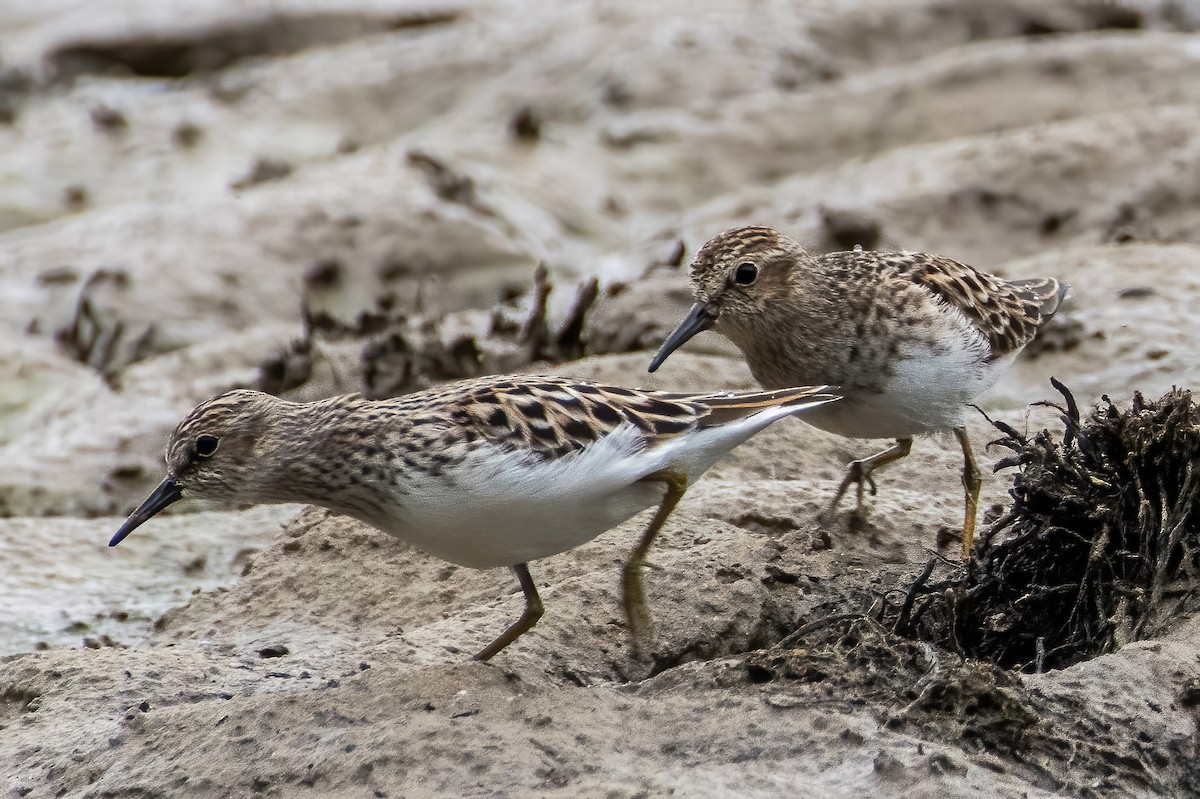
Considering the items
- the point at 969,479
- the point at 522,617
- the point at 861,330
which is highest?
the point at 861,330

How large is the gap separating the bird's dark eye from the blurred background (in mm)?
1679

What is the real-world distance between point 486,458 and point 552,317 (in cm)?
524

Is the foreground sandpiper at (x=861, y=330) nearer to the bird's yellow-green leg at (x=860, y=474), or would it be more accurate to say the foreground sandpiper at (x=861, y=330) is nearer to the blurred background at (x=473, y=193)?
the bird's yellow-green leg at (x=860, y=474)

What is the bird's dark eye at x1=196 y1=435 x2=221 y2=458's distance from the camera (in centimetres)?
561

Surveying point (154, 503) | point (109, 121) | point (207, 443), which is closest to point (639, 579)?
point (207, 443)

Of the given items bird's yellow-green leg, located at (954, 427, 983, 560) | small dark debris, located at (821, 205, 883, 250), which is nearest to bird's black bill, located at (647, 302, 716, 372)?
bird's yellow-green leg, located at (954, 427, 983, 560)

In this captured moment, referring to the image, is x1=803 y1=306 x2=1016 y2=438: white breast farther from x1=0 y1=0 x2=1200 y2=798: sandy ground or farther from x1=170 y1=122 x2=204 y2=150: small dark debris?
x1=170 y1=122 x2=204 y2=150: small dark debris

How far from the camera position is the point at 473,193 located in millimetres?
11695

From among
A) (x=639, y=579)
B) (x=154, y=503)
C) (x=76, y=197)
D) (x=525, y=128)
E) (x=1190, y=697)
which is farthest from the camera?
(x=525, y=128)

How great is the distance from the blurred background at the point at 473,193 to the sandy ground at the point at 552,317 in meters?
0.04

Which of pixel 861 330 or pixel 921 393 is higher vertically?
pixel 861 330

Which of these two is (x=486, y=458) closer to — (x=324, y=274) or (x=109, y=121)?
(x=324, y=274)

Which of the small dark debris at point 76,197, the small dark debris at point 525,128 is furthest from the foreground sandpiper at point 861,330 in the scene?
the small dark debris at point 76,197

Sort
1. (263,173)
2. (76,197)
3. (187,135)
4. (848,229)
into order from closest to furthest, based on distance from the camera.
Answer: (848,229), (263,173), (76,197), (187,135)
